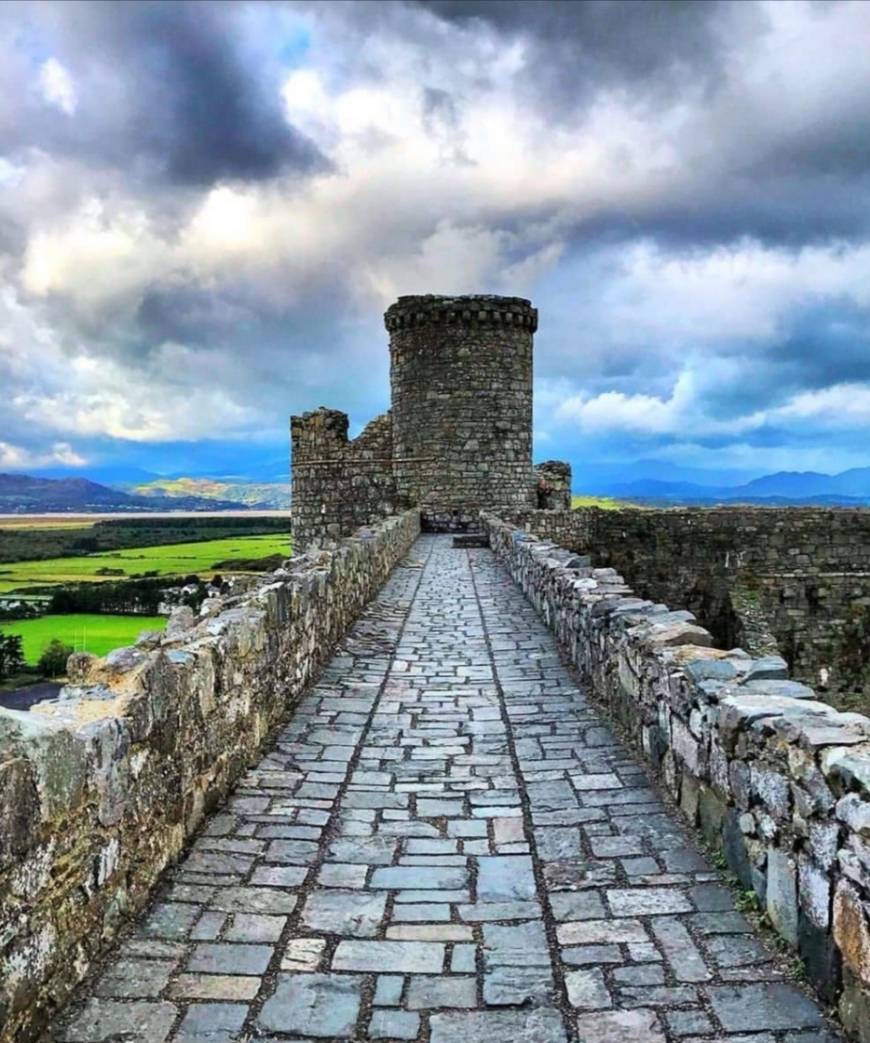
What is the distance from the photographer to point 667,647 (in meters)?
5.00

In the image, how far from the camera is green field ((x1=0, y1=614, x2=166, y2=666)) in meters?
8.82

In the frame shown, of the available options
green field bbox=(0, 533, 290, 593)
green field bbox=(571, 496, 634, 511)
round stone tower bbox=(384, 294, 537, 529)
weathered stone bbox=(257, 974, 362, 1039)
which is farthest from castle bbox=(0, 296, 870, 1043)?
green field bbox=(571, 496, 634, 511)

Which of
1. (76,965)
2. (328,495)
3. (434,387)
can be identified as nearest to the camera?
(76,965)

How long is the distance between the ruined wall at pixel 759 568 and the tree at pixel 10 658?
635 inches

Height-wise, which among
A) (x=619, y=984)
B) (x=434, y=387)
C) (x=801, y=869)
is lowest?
(x=619, y=984)

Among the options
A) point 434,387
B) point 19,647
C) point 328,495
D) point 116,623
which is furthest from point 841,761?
point 328,495

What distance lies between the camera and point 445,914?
11.7 ft

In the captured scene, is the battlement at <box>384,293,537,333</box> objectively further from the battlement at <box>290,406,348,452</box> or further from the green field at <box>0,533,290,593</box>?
the green field at <box>0,533,290,593</box>

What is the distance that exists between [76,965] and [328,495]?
2447cm

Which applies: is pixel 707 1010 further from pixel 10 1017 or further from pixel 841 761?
pixel 10 1017

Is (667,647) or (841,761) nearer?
(841,761)

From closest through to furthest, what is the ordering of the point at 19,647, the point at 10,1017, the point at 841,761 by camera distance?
the point at 10,1017
the point at 841,761
the point at 19,647

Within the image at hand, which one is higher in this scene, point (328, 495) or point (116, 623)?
point (328, 495)

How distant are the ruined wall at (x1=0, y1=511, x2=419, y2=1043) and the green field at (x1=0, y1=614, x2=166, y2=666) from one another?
3266 millimetres
